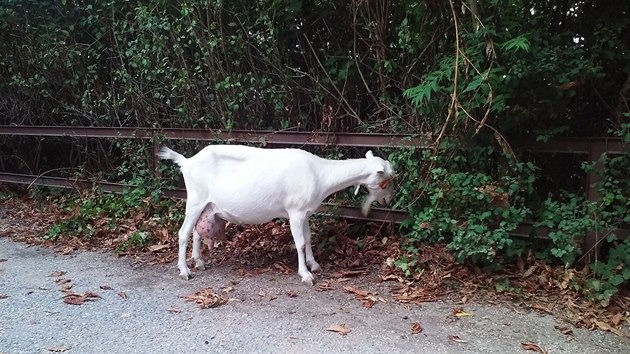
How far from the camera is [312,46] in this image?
532cm

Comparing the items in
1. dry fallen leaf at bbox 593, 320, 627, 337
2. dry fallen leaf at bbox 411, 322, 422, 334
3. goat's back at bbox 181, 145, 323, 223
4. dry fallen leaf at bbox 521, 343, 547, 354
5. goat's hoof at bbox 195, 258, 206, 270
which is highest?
goat's back at bbox 181, 145, 323, 223

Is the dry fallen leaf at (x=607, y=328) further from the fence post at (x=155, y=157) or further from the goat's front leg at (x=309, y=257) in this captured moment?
the fence post at (x=155, y=157)

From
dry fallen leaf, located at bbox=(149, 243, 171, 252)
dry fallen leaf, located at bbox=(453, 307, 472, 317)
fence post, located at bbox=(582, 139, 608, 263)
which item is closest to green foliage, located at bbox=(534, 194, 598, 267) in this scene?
fence post, located at bbox=(582, 139, 608, 263)

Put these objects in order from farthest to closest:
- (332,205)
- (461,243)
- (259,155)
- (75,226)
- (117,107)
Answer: (117,107)
(75,226)
(332,205)
(259,155)
(461,243)

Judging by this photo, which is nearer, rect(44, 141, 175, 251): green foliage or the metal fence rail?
the metal fence rail

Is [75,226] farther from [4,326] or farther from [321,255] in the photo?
[321,255]

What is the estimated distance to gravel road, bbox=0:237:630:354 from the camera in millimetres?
3016

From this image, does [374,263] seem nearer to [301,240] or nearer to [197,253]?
[301,240]

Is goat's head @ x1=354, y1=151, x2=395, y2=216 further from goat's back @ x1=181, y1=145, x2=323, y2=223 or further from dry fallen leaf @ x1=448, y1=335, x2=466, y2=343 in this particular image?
dry fallen leaf @ x1=448, y1=335, x2=466, y2=343

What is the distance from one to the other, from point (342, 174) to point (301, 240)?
0.69m

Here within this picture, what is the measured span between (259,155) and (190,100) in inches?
82.6

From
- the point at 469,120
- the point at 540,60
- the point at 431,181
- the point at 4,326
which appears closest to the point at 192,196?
the point at 4,326

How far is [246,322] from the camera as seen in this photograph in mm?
3371

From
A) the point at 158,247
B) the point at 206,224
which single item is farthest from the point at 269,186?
the point at 158,247
